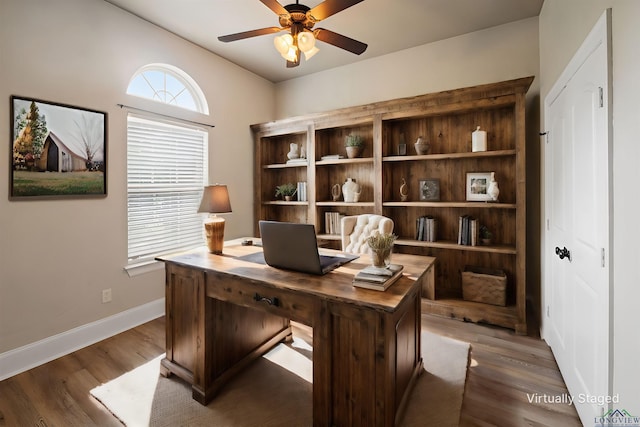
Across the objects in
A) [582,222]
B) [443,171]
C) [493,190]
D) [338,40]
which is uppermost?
[338,40]

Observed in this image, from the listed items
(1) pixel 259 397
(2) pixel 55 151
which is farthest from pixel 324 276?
(2) pixel 55 151

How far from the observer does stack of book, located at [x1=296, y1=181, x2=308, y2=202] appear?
4.04 m

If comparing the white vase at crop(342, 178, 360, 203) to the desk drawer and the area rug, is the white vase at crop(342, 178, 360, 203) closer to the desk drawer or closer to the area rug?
the area rug

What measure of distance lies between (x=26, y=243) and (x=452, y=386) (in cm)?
323

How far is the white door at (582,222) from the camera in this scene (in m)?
1.32

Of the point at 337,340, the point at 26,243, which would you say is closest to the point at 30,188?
the point at 26,243

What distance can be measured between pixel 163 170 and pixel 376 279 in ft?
9.11

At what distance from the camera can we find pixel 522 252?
267 centimetres

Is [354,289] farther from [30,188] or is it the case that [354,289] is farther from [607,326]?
[30,188]

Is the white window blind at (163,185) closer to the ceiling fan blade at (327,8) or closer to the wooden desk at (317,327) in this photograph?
the wooden desk at (317,327)

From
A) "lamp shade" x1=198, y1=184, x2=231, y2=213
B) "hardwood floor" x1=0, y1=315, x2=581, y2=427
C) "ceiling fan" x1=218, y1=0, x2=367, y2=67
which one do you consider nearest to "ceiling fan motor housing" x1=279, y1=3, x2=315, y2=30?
"ceiling fan" x1=218, y1=0, x2=367, y2=67

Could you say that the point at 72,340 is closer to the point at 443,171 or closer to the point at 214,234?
the point at 214,234

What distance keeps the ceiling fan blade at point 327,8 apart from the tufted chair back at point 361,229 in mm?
1495

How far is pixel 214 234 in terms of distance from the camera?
2.14 meters
